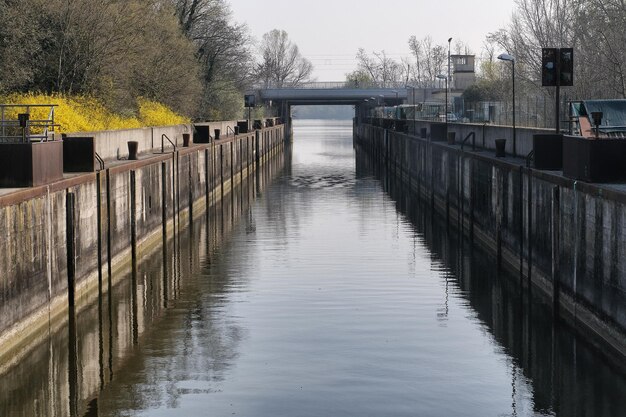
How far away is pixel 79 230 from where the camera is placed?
98.7ft

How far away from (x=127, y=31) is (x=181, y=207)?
53.0ft

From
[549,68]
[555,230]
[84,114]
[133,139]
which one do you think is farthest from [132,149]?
[555,230]

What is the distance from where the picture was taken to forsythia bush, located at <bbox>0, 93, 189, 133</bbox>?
5106cm

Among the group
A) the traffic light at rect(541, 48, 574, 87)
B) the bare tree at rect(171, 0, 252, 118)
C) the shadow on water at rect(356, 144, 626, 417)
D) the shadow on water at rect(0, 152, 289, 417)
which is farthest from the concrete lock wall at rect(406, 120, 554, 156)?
the bare tree at rect(171, 0, 252, 118)

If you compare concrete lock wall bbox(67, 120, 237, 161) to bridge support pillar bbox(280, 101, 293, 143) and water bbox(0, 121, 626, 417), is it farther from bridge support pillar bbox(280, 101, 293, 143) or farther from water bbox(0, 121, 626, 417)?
bridge support pillar bbox(280, 101, 293, 143)

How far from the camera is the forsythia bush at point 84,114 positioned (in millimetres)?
51062

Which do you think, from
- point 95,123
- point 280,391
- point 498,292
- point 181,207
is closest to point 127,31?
point 95,123

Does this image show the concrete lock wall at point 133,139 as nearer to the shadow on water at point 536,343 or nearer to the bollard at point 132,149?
the bollard at point 132,149

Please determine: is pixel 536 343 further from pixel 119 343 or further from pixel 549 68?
pixel 549 68

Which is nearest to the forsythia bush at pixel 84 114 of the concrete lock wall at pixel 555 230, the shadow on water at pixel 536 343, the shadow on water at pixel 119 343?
the shadow on water at pixel 119 343

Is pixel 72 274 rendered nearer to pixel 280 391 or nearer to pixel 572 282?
pixel 280 391

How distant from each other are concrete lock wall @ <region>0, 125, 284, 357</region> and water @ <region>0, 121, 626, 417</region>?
0.80m

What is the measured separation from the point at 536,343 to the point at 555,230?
4.48 metres

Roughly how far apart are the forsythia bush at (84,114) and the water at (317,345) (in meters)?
11.7
